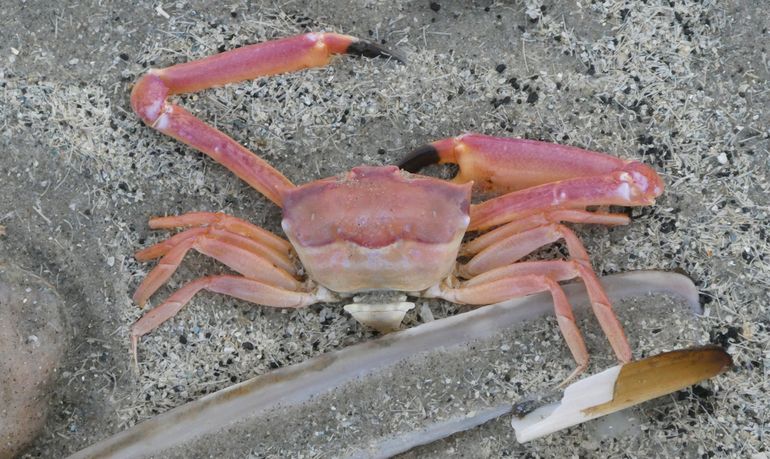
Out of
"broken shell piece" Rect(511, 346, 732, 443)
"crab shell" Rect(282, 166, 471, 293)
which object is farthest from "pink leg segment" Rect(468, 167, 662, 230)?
"broken shell piece" Rect(511, 346, 732, 443)

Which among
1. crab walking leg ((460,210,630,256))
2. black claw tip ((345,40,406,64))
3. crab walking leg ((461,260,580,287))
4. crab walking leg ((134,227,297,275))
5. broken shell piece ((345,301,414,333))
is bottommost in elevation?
broken shell piece ((345,301,414,333))

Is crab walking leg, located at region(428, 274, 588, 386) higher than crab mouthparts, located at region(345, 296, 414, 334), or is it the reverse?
crab walking leg, located at region(428, 274, 588, 386)

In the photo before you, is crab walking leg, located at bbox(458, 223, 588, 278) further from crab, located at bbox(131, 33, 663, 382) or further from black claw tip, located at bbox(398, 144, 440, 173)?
black claw tip, located at bbox(398, 144, 440, 173)

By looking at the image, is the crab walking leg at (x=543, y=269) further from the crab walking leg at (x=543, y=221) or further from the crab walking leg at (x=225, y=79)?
the crab walking leg at (x=225, y=79)

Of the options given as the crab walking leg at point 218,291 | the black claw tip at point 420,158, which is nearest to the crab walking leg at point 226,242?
the crab walking leg at point 218,291

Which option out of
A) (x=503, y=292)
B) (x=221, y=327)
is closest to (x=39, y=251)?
(x=221, y=327)

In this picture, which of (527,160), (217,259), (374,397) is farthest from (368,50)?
(374,397)

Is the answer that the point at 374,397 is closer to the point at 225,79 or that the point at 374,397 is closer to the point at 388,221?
the point at 388,221
